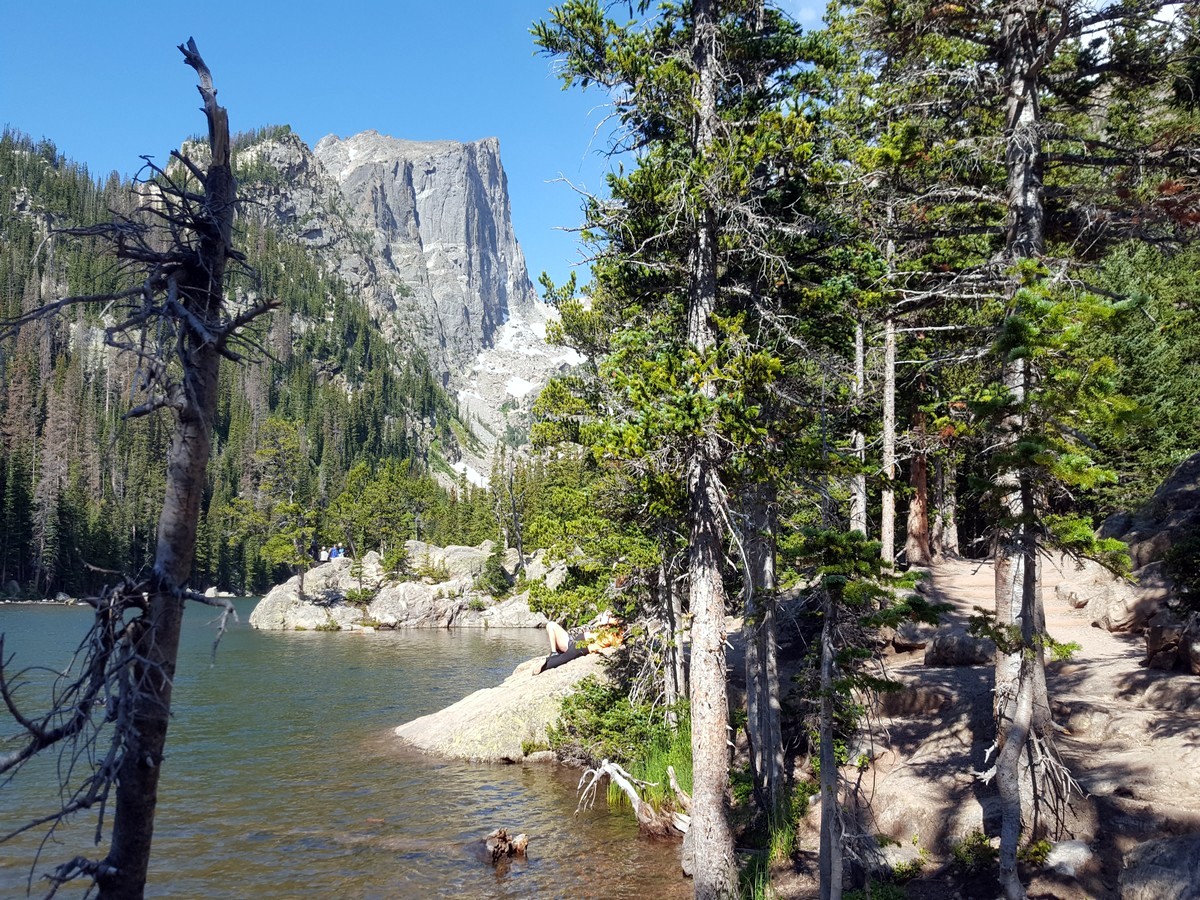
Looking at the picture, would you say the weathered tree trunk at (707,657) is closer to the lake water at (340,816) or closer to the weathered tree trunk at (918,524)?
the lake water at (340,816)

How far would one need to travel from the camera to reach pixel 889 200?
1191 cm

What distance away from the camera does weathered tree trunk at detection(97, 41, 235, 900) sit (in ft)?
14.6

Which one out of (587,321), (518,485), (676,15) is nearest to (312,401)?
(518,485)

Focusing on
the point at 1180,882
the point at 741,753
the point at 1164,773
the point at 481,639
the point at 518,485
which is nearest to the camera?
the point at 1180,882

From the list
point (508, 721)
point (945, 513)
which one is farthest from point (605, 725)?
point (945, 513)

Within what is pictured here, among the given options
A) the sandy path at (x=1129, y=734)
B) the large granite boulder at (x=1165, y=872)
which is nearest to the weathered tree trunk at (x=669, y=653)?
the sandy path at (x=1129, y=734)

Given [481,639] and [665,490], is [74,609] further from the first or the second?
[665,490]

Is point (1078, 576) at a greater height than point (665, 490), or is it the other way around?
point (665, 490)

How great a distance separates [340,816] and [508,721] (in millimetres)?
5622

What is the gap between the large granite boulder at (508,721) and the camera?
21.3 meters

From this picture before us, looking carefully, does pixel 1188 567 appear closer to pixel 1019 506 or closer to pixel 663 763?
pixel 1019 506

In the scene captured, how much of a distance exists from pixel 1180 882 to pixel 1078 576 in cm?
1702

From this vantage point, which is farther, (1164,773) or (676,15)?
(676,15)

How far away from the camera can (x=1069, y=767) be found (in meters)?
11.4
